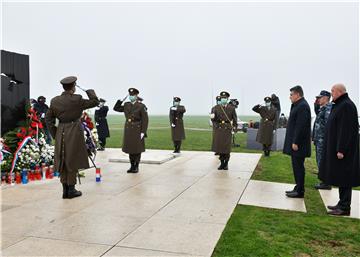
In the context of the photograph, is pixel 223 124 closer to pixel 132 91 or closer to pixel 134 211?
pixel 132 91

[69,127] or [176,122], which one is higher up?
[176,122]

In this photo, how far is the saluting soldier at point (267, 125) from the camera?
12664 millimetres

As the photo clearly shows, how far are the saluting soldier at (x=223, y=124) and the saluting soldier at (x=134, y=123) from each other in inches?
78.5

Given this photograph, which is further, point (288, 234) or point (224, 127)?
point (224, 127)

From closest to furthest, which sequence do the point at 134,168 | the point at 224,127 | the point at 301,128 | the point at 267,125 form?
the point at 301,128 < the point at 134,168 < the point at 224,127 < the point at 267,125

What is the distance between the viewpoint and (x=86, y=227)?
4.68m

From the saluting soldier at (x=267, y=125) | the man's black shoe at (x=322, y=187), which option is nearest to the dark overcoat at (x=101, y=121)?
the saluting soldier at (x=267, y=125)

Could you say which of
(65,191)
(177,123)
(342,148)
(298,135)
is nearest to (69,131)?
(65,191)

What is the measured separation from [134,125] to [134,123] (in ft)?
0.17

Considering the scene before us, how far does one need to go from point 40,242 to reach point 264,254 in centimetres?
261

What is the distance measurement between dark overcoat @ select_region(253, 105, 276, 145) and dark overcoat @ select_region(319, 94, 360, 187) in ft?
23.2

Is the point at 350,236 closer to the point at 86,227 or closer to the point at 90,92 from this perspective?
the point at 86,227

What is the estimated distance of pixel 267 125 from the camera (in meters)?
12.7

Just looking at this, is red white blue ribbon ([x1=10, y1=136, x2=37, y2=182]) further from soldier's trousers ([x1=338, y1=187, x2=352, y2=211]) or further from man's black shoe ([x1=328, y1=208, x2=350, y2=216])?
soldier's trousers ([x1=338, y1=187, x2=352, y2=211])
